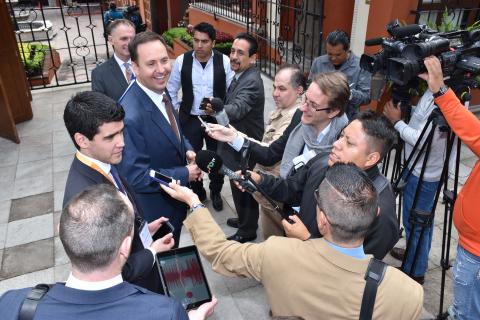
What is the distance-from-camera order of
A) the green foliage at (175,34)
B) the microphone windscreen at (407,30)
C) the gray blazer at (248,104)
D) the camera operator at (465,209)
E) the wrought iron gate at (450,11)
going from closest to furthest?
the camera operator at (465,209) → the microphone windscreen at (407,30) → the gray blazer at (248,104) → the wrought iron gate at (450,11) → the green foliage at (175,34)

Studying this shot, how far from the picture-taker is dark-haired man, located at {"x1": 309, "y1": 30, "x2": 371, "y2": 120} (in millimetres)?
4039

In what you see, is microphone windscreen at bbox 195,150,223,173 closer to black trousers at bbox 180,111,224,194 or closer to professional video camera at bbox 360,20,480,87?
professional video camera at bbox 360,20,480,87

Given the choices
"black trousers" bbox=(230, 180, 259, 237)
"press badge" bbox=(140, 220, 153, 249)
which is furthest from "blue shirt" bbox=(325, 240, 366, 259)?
"black trousers" bbox=(230, 180, 259, 237)

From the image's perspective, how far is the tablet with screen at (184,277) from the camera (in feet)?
6.83

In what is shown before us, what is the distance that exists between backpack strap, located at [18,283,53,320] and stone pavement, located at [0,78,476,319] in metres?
1.98

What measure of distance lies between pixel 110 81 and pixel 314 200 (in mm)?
2496

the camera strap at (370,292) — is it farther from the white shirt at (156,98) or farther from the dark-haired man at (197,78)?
the dark-haired man at (197,78)

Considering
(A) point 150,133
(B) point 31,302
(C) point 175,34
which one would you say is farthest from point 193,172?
(C) point 175,34

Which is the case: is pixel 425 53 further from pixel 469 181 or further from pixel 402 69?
pixel 469 181

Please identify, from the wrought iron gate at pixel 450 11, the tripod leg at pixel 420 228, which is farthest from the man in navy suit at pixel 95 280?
the wrought iron gate at pixel 450 11

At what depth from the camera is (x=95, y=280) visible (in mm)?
1265

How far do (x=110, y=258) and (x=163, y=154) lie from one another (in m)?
1.42

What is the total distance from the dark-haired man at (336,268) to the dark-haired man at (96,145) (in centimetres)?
71

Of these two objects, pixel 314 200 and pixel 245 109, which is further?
pixel 245 109
